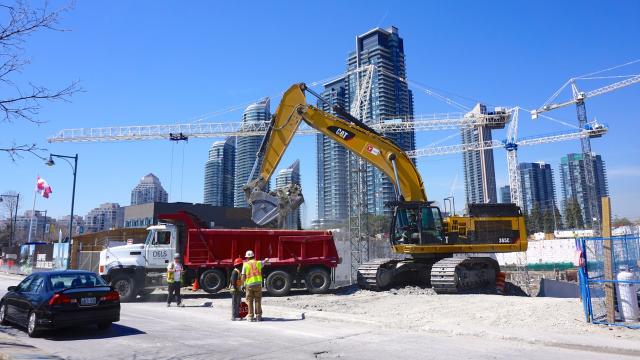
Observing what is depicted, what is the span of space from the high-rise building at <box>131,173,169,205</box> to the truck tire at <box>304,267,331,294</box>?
3358 inches

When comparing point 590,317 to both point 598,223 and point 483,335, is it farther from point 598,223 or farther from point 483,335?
point 598,223

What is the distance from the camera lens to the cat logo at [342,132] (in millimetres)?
20609

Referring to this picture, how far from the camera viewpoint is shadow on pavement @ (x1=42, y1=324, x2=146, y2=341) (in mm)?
10305

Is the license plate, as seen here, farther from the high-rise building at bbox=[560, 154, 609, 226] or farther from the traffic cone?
the high-rise building at bbox=[560, 154, 609, 226]

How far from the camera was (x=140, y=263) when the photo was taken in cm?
1891

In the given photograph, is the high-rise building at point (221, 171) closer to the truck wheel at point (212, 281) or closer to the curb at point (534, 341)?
the truck wheel at point (212, 281)

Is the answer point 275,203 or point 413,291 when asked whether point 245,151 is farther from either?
point 413,291

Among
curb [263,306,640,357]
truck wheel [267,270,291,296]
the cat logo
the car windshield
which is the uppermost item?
Result: the cat logo

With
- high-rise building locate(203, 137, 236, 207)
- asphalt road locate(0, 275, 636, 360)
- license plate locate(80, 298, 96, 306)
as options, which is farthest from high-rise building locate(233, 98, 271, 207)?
license plate locate(80, 298, 96, 306)

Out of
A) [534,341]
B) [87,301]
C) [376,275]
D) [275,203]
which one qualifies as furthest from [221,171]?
[534,341]

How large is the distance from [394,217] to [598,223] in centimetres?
7842

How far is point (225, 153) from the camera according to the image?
309ft

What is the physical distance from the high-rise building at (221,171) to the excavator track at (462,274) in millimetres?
77492

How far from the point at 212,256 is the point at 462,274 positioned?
9536mm
